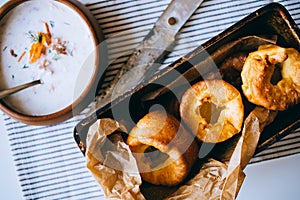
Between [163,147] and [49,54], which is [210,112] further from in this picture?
[49,54]

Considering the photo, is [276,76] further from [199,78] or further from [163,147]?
[163,147]

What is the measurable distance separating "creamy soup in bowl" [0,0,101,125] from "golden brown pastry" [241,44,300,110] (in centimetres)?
46

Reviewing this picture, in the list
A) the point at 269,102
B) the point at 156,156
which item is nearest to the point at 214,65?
the point at 269,102

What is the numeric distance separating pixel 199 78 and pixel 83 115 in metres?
0.41

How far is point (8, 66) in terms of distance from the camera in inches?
56.4

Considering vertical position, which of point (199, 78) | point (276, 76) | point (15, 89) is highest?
point (15, 89)

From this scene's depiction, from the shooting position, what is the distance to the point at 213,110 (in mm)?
1188

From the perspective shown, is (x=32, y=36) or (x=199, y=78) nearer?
(x=199, y=78)

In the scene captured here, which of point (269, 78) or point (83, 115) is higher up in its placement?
point (83, 115)

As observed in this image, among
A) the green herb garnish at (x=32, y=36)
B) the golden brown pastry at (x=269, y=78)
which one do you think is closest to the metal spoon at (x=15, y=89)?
the green herb garnish at (x=32, y=36)

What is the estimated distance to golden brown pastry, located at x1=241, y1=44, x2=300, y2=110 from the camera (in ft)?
3.71

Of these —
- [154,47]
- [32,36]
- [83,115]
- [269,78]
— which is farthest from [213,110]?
[32,36]

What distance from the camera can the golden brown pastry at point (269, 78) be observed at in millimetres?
1130

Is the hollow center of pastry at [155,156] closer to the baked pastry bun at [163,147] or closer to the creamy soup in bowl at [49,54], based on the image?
the baked pastry bun at [163,147]
